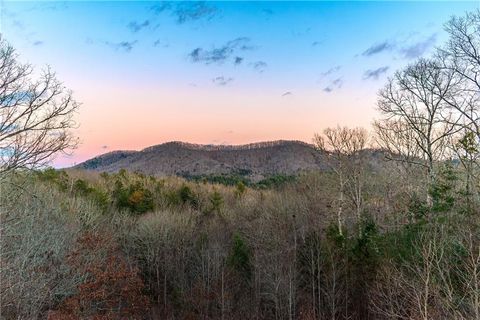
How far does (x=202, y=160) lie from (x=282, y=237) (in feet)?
263

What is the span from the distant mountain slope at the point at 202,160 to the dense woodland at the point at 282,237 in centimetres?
5182

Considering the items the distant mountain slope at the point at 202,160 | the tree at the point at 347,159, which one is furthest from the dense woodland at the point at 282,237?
the distant mountain slope at the point at 202,160

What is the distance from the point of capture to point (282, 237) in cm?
3169

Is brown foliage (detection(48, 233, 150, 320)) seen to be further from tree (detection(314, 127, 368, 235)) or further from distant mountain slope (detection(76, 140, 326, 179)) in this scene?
distant mountain slope (detection(76, 140, 326, 179))

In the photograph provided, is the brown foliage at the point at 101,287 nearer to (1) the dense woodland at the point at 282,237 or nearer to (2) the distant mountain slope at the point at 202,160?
(1) the dense woodland at the point at 282,237

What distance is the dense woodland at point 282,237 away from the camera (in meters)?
13.6

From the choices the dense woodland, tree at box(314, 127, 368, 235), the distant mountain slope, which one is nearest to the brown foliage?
the dense woodland

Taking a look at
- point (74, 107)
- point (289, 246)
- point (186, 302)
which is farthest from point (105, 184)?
point (74, 107)

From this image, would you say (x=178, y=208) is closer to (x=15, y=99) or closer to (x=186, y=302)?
(x=186, y=302)

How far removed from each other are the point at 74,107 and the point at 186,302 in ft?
71.9

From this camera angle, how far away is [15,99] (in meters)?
11.6

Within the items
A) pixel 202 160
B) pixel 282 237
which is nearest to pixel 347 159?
pixel 282 237

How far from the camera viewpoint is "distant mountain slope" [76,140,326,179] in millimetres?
96375

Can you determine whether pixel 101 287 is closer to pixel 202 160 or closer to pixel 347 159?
pixel 347 159
